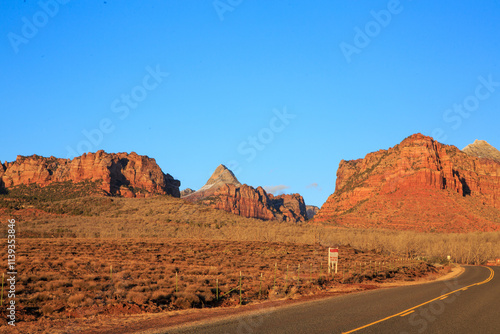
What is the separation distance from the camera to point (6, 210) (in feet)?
261

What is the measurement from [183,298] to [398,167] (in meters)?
108

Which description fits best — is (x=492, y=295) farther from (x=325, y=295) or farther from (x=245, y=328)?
(x=245, y=328)

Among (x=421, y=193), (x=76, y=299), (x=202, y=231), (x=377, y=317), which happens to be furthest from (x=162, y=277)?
(x=421, y=193)

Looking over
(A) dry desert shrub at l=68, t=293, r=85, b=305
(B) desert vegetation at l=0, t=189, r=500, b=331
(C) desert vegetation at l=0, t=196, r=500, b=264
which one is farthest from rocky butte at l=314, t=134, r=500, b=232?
(A) dry desert shrub at l=68, t=293, r=85, b=305

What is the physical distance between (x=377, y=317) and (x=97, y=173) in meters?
118

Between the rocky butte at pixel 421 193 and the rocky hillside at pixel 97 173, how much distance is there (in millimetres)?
56199

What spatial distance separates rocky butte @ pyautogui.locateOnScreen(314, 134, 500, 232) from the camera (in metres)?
94.7

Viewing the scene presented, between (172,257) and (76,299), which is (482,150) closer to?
(172,257)

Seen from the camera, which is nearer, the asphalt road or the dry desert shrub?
the asphalt road

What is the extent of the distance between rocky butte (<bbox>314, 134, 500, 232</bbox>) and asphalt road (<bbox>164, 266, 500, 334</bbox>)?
3053 inches

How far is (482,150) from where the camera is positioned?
542ft

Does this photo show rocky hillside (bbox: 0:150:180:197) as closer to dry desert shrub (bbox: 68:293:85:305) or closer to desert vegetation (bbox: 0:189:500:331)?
desert vegetation (bbox: 0:189:500:331)

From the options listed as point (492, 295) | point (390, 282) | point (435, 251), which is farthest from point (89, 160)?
point (492, 295)

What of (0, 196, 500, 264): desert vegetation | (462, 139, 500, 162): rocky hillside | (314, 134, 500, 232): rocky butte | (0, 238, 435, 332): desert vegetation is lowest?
(0, 238, 435, 332): desert vegetation
